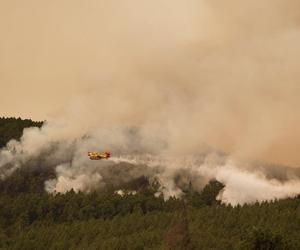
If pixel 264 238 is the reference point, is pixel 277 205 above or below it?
above

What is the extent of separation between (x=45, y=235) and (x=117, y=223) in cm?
1913

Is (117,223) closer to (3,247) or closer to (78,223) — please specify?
(78,223)

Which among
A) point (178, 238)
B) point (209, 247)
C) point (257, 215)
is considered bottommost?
point (178, 238)

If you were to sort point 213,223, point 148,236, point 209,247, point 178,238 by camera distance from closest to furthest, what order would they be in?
point 178,238, point 209,247, point 148,236, point 213,223

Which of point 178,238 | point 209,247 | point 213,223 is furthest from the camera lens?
point 213,223

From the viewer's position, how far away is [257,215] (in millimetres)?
183000

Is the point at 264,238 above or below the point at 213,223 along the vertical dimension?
below

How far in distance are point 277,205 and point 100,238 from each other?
157 feet

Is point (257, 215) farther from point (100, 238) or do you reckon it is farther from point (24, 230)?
point (24, 230)

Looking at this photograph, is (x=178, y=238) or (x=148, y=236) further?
(x=148, y=236)

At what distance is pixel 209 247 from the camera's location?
157500 millimetres

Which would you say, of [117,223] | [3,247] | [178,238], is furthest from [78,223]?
[178,238]

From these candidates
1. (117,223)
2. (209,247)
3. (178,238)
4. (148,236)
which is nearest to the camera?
(178,238)

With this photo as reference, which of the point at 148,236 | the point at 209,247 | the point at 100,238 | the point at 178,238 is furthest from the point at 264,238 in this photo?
the point at 100,238
